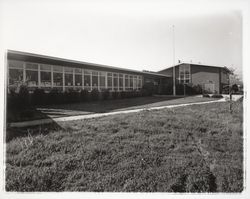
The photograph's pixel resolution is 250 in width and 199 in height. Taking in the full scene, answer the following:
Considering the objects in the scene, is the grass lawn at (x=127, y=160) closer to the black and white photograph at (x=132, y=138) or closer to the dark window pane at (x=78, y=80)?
the black and white photograph at (x=132, y=138)

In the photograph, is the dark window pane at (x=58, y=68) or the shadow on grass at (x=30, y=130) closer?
the shadow on grass at (x=30, y=130)

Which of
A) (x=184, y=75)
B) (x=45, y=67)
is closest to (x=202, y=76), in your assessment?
(x=184, y=75)

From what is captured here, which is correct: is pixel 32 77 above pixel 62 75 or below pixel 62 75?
below

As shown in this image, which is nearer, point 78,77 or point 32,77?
point 32,77

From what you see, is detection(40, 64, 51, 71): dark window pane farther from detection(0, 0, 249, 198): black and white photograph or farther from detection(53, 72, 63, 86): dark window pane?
detection(0, 0, 249, 198): black and white photograph

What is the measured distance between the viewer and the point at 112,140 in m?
3.78

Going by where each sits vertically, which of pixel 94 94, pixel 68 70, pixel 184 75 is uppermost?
pixel 184 75

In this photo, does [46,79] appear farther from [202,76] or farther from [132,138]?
[202,76]

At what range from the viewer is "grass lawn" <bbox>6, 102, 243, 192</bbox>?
261cm

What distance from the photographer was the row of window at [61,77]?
6961 millimetres

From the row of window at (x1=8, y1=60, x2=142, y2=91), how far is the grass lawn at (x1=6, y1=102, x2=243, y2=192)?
127 inches

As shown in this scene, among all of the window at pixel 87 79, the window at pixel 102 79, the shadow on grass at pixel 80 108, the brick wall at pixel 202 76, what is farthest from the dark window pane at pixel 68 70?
the brick wall at pixel 202 76

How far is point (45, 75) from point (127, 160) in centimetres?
726

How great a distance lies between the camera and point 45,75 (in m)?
8.80
